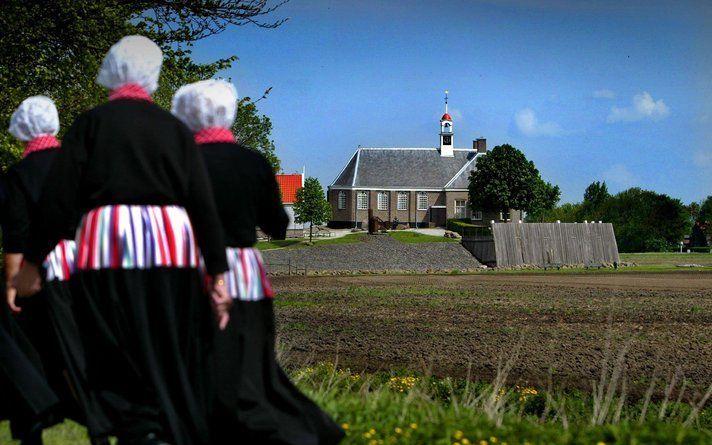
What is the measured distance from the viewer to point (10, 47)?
1388cm

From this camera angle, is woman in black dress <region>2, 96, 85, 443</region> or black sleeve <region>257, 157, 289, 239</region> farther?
woman in black dress <region>2, 96, 85, 443</region>

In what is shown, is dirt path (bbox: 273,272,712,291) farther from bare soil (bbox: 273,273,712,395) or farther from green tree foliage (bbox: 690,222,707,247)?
green tree foliage (bbox: 690,222,707,247)

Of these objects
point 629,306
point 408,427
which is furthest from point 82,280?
point 629,306

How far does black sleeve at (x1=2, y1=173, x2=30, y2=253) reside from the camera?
5383 millimetres

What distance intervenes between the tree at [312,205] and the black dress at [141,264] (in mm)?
51240

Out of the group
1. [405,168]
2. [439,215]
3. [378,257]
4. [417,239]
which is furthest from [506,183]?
[378,257]

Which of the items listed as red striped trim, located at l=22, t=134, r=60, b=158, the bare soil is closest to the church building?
the bare soil

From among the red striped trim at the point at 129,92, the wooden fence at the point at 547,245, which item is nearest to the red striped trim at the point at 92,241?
the red striped trim at the point at 129,92

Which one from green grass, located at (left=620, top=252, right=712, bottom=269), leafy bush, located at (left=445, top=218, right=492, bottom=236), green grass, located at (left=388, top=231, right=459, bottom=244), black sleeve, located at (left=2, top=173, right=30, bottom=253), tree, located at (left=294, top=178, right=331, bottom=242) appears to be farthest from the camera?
leafy bush, located at (left=445, top=218, right=492, bottom=236)

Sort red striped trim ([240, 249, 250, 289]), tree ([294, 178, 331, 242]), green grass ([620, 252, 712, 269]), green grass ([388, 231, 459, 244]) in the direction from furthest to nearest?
1. tree ([294, 178, 331, 242])
2. green grass ([388, 231, 459, 244])
3. green grass ([620, 252, 712, 269])
4. red striped trim ([240, 249, 250, 289])

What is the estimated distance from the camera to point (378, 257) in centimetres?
4606

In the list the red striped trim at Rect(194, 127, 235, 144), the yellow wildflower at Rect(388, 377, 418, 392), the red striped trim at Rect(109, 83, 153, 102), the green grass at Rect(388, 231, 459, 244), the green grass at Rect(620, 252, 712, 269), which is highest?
the red striped trim at Rect(109, 83, 153, 102)

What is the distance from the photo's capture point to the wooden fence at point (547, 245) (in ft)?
146

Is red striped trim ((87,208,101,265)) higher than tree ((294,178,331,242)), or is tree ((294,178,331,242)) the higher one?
tree ((294,178,331,242))
